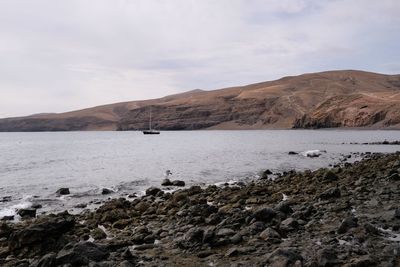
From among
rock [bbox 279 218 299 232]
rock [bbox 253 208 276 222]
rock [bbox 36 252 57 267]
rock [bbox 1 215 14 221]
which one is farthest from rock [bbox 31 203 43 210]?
rock [bbox 279 218 299 232]

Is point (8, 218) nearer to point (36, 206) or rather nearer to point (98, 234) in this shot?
point (36, 206)

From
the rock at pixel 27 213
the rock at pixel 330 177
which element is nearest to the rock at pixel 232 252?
the rock at pixel 27 213

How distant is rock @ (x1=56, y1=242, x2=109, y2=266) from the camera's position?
9.97m

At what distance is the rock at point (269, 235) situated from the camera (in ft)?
36.4

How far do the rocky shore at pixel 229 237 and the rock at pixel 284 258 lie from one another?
0.07ft

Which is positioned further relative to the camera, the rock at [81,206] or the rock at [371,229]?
the rock at [81,206]

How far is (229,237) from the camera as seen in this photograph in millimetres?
11391

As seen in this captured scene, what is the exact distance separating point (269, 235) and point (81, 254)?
4659mm

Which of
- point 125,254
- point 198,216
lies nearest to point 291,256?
point 125,254

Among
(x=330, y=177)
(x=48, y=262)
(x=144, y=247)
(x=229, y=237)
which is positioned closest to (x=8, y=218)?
(x=144, y=247)

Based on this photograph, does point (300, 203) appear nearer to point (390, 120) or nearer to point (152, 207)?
point (152, 207)

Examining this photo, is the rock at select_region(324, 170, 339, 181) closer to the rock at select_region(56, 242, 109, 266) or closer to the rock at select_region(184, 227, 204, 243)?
the rock at select_region(184, 227, 204, 243)

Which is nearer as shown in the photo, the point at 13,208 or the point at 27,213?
the point at 27,213

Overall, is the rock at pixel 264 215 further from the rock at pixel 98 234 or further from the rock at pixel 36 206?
the rock at pixel 36 206
